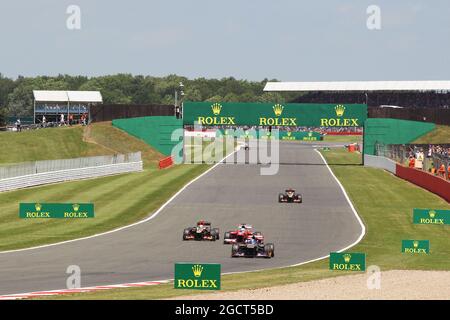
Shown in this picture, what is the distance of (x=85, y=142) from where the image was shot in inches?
3236

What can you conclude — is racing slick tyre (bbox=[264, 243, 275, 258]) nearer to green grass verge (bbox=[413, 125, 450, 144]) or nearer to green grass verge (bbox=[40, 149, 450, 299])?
green grass verge (bbox=[40, 149, 450, 299])

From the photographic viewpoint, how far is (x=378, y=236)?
37094 mm

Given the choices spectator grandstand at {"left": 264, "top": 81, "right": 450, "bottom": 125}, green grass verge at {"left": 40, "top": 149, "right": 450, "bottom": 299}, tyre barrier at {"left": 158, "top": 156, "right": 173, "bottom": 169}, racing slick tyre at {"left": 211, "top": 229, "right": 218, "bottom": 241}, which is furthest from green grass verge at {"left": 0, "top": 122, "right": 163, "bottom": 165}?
spectator grandstand at {"left": 264, "top": 81, "right": 450, "bottom": 125}

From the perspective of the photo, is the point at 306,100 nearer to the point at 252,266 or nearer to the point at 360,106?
the point at 360,106

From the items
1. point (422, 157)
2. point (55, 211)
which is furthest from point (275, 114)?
point (55, 211)

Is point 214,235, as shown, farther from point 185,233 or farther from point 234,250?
point 234,250

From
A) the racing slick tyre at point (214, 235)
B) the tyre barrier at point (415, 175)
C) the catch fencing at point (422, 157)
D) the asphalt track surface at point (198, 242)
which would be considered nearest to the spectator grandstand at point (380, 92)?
the catch fencing at point (422, 157)

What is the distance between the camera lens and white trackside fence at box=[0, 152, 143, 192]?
5222 centimetres

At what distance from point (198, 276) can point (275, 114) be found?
173ft

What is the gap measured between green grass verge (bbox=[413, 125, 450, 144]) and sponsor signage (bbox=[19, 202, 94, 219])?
6152cm

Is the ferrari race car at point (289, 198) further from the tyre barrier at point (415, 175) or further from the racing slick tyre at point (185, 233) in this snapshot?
the racing slick tyre at point (185, 233)

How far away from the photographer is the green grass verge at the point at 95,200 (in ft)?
119

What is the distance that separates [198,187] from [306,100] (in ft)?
408
